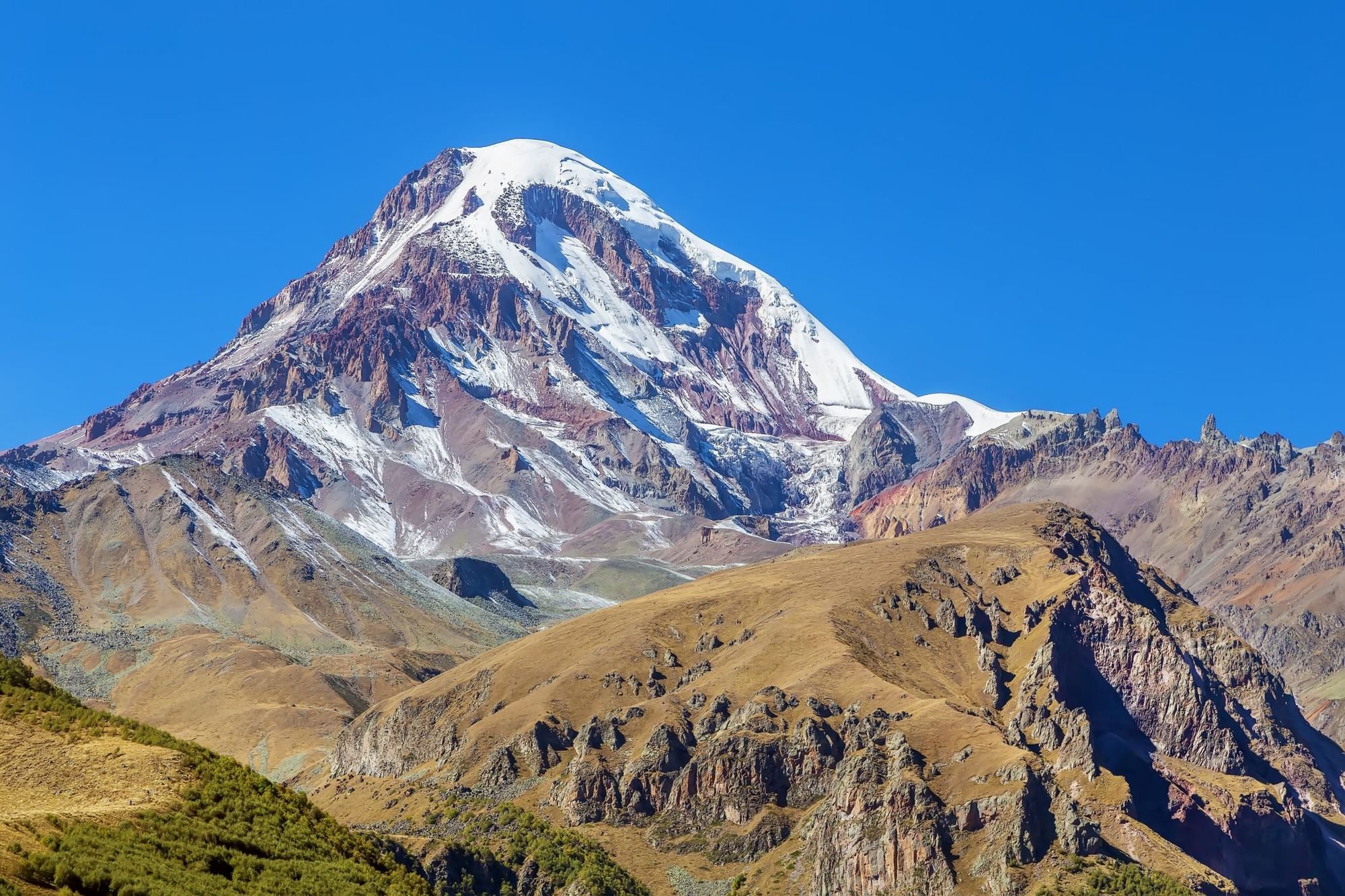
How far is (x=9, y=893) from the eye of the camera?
63.6m

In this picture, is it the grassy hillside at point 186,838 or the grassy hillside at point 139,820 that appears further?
the grassy hillside at point 139,820

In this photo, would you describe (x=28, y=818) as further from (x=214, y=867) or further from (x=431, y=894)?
(x=431, y=894)

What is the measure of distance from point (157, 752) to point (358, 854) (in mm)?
16013

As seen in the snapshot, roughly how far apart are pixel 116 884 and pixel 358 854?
31.1m

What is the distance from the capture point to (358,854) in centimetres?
10200

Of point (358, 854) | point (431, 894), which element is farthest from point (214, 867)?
point (431, 894)

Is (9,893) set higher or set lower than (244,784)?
lower

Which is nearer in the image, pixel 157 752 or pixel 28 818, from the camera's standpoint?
pixel 28 818

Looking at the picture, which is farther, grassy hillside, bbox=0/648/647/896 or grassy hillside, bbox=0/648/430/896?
grassy hillside, bbox=0/648/647/896

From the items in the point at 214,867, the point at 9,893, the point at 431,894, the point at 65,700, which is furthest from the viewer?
the point at 431,894

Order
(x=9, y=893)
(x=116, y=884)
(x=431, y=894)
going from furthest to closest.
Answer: (x=431, y=894)
(x=116, y=884)
(x=9, y=893)

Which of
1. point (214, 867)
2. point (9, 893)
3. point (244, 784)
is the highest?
point (244, 784)

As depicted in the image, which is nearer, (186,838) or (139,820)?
(139,820)

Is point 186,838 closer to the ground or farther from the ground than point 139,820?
closer to the ground
